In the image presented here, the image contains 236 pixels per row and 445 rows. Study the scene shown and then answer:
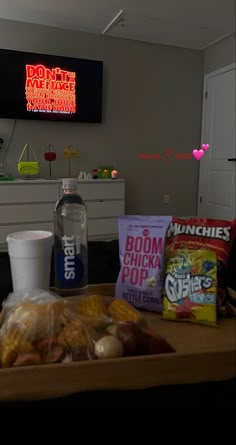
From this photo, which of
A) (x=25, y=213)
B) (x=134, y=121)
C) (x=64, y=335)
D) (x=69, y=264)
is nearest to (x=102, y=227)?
(x=25, y=213)

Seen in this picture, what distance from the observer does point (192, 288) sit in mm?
649

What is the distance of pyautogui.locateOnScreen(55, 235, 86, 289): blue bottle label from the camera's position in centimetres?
74

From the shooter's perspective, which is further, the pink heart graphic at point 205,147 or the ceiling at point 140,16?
the pink heart graphic at point 205,147

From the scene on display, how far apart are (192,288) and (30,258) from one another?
1.04ft

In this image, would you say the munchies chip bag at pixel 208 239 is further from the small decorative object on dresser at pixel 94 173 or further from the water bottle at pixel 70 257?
the small decorative object on dresser at pixel 94 173

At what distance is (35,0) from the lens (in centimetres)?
330

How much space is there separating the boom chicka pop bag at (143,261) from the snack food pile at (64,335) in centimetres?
11

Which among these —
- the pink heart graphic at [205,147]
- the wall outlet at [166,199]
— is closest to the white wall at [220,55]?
the pink heart graphic at [205,147]

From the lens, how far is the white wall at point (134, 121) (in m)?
3.98

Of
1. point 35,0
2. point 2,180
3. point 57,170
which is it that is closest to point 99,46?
point 35,0

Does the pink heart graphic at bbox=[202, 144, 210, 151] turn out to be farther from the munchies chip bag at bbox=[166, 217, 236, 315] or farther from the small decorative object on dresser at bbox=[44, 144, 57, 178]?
the munchies chip bag at bbox=[166, 217, 236, 315]

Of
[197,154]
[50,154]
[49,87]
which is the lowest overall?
[50,154]

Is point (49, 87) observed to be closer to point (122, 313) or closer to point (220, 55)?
point (220, 55)

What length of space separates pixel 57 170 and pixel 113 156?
0.72 meters
